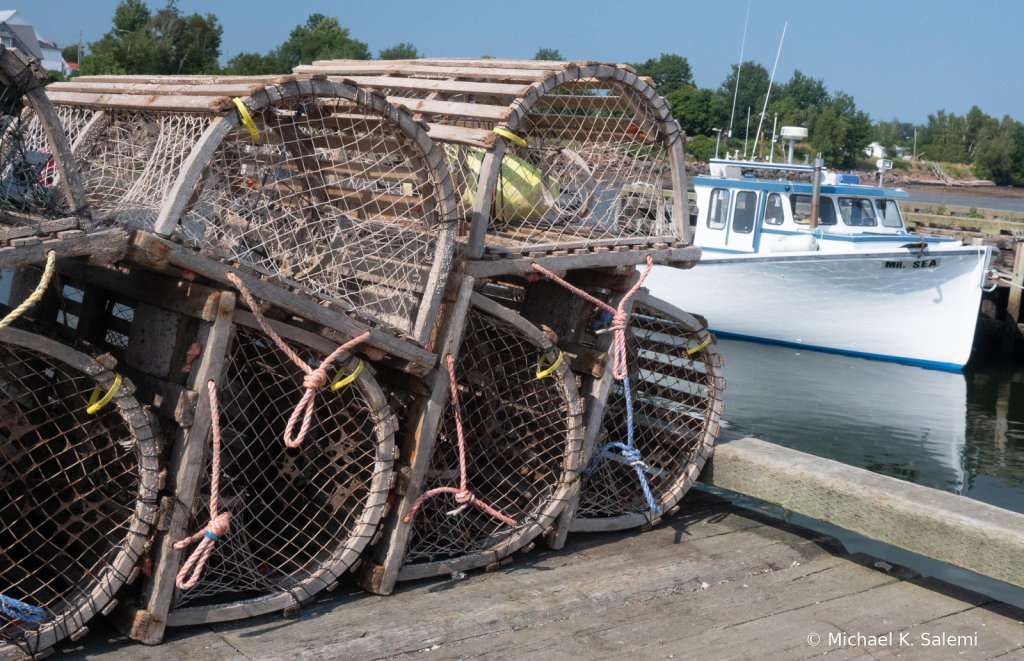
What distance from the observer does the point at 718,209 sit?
1496 centimetres

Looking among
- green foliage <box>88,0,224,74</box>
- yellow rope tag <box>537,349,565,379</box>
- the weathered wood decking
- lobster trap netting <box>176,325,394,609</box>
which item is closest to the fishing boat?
the weathered wood decking

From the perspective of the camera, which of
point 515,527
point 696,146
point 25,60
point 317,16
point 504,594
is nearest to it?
point 25,60

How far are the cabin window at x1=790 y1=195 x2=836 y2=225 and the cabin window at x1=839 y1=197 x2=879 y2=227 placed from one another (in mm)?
156

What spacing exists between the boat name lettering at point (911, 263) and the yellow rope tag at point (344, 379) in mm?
11998

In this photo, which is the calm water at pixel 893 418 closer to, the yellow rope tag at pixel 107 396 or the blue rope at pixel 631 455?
the blue rope at pixel 631 455

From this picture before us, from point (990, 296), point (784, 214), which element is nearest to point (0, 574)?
point (784, 214)

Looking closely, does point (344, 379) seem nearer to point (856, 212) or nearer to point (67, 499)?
point (67, 499)

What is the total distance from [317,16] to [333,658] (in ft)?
331

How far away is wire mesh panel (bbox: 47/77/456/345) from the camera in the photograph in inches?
105

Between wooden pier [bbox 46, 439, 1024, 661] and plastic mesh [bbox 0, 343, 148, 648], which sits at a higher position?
plastic mesh [bbox 0, 343, 148, 648]

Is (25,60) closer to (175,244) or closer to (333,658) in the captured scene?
(175,244)

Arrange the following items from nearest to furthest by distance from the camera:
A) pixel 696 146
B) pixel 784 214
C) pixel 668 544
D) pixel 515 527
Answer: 1. pixel 515 527
2. pixel 668 544
3. pixel 784 214
4. pixel 696 146

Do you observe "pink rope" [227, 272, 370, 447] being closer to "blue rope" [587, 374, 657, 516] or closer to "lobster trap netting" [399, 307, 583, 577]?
"lobster trap netting" [399, 307, 583, 577]

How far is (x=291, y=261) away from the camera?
3.33 metres
